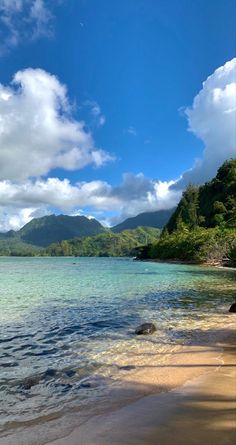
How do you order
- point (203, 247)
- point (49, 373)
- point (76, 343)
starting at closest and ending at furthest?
1. point (49, 373)
2. point (76, 343)
3. point (203, 247)

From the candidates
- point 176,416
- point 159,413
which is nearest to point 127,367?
point 159,413

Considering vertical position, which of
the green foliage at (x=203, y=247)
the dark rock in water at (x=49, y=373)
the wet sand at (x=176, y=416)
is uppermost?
the green foliage at (x=203, y=247)

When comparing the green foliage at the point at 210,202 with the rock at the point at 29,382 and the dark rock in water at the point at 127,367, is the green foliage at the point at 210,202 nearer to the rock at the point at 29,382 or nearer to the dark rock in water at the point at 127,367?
the dark rock in water at the point at 127,367

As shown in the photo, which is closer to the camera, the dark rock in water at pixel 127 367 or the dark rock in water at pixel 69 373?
the dark rock in water at pixel 69 373

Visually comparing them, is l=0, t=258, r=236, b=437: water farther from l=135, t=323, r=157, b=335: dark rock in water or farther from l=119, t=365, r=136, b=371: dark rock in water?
l=135, t=323, r=157, b=335: dark rock in water

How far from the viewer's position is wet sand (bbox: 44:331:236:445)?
5859 millimetres

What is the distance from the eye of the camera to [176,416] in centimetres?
673

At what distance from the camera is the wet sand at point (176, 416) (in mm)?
5859

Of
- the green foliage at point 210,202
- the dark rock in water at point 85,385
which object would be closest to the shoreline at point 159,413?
the dark rock in water at point 85,385

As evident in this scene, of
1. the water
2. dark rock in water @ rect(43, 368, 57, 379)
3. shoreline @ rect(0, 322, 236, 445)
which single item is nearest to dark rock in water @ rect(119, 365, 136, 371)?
the water

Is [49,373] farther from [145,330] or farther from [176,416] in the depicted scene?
[145,330]

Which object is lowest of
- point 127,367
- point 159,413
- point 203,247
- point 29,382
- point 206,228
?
point 127,367

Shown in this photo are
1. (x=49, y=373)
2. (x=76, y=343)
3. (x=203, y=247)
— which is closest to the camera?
(x=49, y=373)

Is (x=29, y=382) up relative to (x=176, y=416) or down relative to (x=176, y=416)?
down
